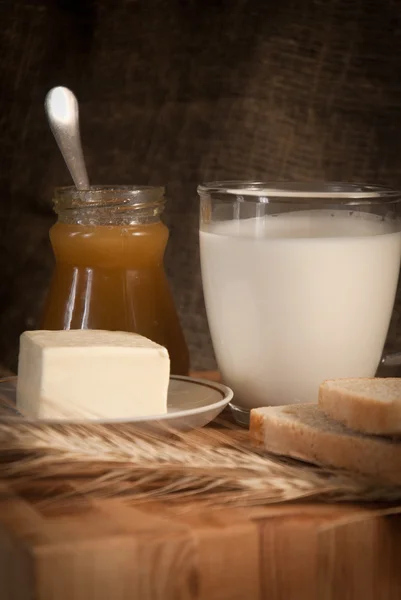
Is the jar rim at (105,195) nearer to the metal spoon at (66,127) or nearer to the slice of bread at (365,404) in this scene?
the metal spoon at (66,127)

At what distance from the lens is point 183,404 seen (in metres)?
1.04

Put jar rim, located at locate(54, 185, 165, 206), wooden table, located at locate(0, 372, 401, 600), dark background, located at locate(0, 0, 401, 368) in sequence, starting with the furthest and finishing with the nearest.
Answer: dark background, located at locate(0, 0, 401, 368) < jar rim, located at locate(54, 185, 165, 206) < wooden table, located at locate(0, 372, 401, 600)

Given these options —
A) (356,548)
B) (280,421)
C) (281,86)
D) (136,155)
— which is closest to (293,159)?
(281,86)

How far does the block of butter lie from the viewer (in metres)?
0.95

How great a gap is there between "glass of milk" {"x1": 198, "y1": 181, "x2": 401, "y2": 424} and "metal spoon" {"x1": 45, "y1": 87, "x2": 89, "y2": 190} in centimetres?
19

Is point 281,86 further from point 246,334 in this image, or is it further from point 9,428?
point 9,428

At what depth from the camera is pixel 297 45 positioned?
143 cm

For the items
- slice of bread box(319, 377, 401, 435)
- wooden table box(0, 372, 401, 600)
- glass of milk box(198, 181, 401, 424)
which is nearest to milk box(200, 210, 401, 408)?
glass of milk box(198, 181, 401, 424)

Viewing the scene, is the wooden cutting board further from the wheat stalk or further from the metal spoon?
the metal spoon

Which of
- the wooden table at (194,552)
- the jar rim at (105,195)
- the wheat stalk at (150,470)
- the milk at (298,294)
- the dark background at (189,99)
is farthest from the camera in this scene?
the dark background at (189,99)

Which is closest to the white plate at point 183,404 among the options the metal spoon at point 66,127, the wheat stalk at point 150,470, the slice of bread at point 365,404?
the wheat stalk at point 150,470

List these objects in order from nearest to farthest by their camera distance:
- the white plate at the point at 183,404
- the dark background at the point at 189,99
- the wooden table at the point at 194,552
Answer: the wooden table at the point at 194,552
the white plate at the point at 183,404
the dark background at the point at 189,99

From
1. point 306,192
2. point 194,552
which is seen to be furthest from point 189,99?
point 194,552

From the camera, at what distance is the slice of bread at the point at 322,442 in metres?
0.83
